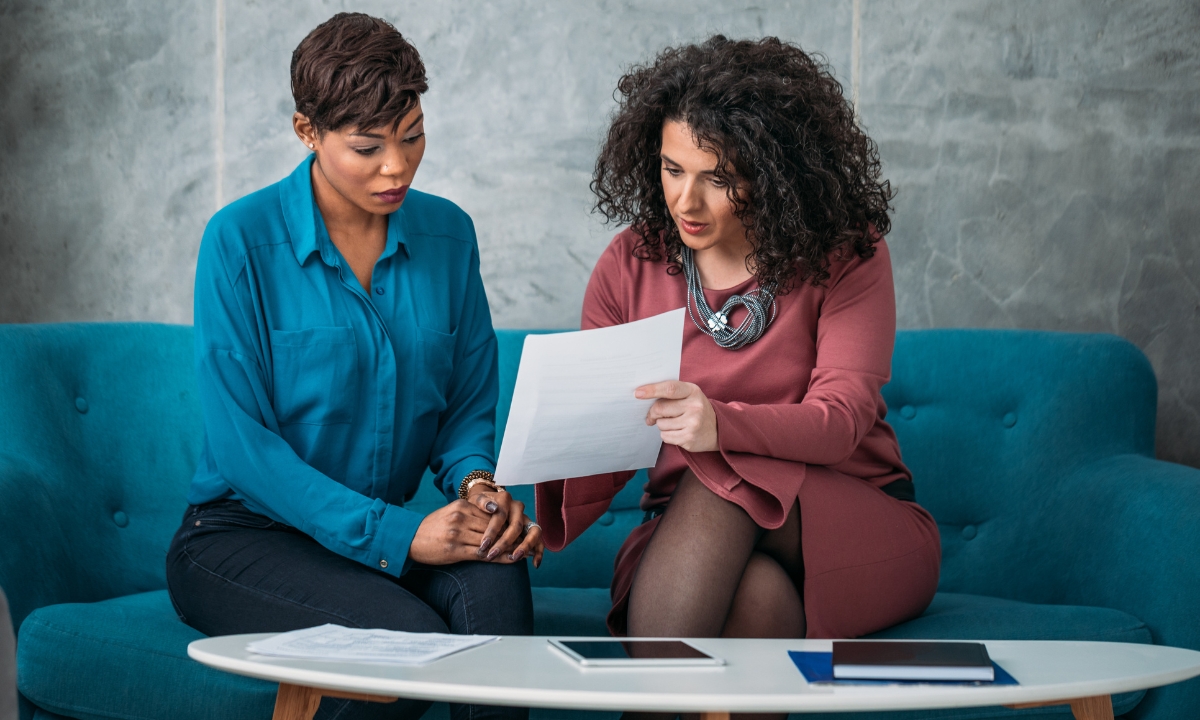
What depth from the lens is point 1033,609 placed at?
1683 millimetres

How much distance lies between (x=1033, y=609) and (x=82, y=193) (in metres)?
2.15

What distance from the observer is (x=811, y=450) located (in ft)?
4.94

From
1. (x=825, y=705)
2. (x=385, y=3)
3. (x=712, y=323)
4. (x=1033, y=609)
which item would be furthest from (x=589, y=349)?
(x=385, y=3)

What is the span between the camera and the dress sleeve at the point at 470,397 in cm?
170

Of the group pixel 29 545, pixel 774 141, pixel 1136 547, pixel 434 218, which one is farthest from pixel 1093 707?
pixel 29 545

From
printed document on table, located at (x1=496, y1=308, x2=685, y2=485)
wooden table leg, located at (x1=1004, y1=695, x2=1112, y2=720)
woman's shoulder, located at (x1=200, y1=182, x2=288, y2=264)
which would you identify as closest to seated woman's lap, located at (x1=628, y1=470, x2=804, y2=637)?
printed document on table, located at (x1=496, y1=308, x2=685, y2=485)

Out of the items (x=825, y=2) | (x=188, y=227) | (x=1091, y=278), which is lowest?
(x=1091, y=278)

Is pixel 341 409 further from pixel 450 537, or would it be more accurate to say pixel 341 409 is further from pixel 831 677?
pixel 831 677

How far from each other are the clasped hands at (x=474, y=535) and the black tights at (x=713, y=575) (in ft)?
0.62

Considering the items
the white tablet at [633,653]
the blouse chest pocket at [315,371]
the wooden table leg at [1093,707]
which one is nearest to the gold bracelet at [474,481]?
the blouse chest pocket at [315,371]

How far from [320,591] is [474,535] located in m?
0.22

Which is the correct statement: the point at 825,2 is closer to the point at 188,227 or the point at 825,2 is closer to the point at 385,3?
the point at 385,3

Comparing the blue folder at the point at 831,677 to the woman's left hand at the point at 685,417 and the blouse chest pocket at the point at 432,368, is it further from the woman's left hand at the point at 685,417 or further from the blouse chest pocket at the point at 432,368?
the blouse chest pocket at the point at 432,368

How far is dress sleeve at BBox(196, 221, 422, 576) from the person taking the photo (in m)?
1.48
